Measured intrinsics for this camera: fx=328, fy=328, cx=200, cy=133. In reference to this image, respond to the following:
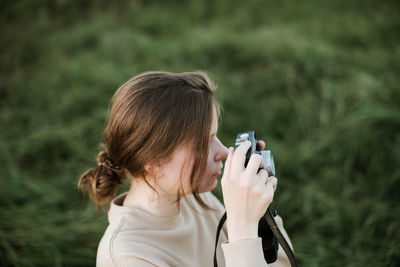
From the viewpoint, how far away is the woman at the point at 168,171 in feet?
3.11

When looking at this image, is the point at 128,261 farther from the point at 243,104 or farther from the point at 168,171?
the point at 243,104

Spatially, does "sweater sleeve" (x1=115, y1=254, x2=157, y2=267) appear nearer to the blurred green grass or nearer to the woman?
the woman

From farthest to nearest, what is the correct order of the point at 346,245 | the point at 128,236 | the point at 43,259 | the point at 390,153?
the point at 390,153 → the point at 346,245 → the point at 43,259 → the point at 128,236

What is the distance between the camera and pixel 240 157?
0.96m

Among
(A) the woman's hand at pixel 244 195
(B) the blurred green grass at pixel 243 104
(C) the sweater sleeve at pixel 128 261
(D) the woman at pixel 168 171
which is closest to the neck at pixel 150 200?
(D) the woman at pixel 168 171

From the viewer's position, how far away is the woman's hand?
0.93 meters

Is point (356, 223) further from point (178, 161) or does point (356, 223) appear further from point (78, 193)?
point (78, 193)

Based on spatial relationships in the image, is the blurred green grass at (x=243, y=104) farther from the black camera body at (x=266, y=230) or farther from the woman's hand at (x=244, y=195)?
the woman's hand at (x=244, y=195)

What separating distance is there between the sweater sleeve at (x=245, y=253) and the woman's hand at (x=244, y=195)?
0.7 inches

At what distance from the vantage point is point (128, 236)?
1046mm

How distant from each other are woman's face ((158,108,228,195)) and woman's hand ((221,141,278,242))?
207 mm

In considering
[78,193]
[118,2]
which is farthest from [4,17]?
[78,193]

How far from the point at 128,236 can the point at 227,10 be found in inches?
200

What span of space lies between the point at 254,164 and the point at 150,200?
439 millimetres
